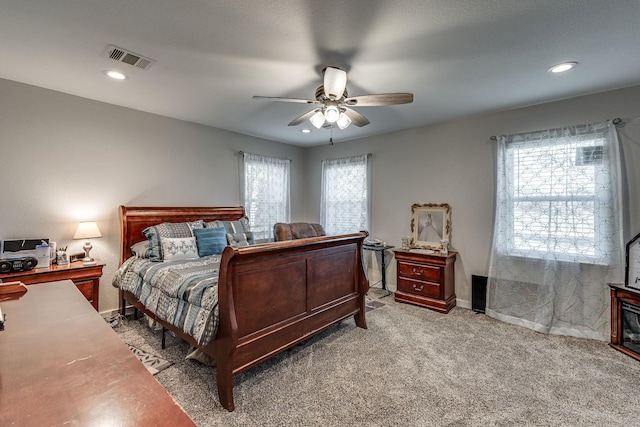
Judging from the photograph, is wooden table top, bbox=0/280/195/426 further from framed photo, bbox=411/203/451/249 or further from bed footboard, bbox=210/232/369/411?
framed photo, bbox=411/203/451/249

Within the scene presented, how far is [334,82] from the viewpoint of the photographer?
7.26 feet

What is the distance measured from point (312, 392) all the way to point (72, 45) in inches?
123

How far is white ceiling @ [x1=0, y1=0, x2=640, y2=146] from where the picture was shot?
178 centimetres

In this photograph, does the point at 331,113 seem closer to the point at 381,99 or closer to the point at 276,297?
the point at 381,99

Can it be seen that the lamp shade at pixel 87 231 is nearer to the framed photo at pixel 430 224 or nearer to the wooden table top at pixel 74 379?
the wooden table top at pixel 74 379

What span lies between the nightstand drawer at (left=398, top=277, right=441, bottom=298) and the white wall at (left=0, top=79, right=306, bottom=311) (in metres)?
3.01

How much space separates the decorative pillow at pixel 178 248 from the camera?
3.18 m

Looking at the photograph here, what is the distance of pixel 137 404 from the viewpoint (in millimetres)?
702

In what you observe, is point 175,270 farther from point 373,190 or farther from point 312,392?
point 373,190

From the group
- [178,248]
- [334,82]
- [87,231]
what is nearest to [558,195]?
[334,82]

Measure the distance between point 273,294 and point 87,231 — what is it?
231 cm

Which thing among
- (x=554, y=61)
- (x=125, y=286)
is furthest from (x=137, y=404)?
(x=554, y=61)

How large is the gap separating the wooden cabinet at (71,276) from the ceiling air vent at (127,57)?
6.66ft

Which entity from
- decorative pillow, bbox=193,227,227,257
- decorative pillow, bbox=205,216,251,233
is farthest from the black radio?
decorative pillow, bbox=205,216,251,233
